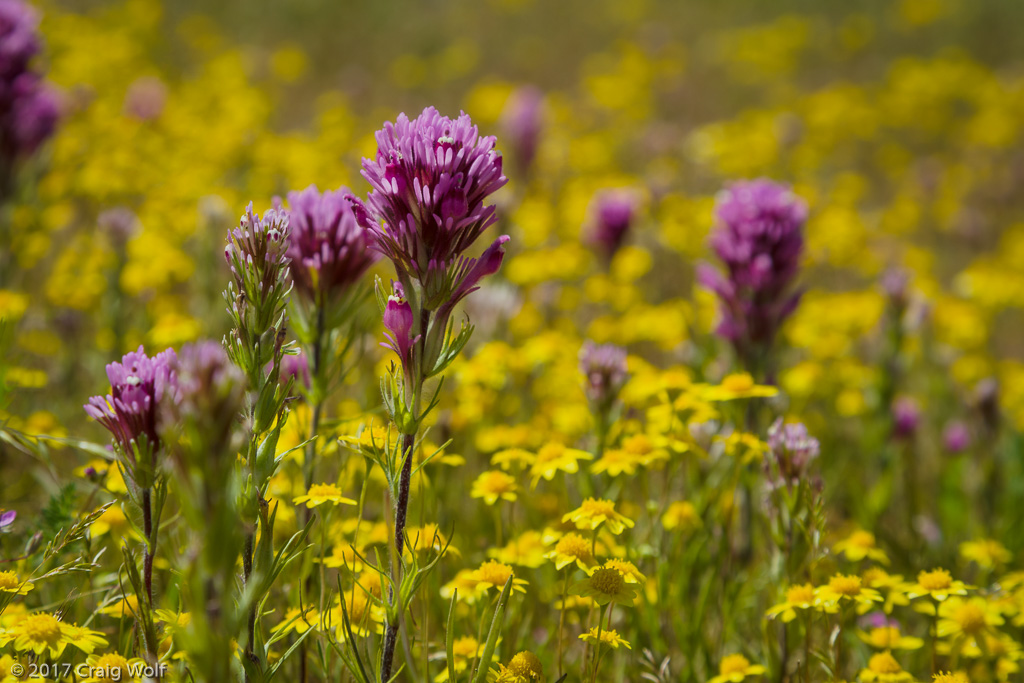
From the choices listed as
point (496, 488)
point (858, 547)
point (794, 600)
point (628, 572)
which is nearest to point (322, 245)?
point (496, 488)

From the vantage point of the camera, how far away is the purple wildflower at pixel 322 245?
208 cm

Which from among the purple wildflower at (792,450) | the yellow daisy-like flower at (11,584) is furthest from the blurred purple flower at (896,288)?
the yellow daisy-like flower at (11,584)

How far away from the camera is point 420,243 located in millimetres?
1624

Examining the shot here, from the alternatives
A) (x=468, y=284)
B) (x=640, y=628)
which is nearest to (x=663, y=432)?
(x=640, y=628)

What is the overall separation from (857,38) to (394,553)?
1571 centimetres

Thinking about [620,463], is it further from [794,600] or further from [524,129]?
[524,129]

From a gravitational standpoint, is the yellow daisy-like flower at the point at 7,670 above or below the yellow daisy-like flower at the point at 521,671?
above

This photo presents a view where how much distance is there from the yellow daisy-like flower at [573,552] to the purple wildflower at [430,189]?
0.78 m

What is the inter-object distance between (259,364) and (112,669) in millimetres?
787

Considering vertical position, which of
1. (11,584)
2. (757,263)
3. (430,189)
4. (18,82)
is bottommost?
(11,584)

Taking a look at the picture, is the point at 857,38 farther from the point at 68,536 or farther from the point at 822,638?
the point at 68,536

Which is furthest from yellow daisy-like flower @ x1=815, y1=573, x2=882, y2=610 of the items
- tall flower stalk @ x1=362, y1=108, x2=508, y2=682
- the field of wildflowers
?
tall flower stalk @ x1=362, y1=108, x2=508, y2=682

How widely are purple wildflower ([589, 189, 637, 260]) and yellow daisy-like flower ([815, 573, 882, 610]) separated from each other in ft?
11.5

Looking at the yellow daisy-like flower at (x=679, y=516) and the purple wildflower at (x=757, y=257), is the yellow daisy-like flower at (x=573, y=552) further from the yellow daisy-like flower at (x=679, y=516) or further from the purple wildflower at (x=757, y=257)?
the purple wildflower at (x=757, y=257)
